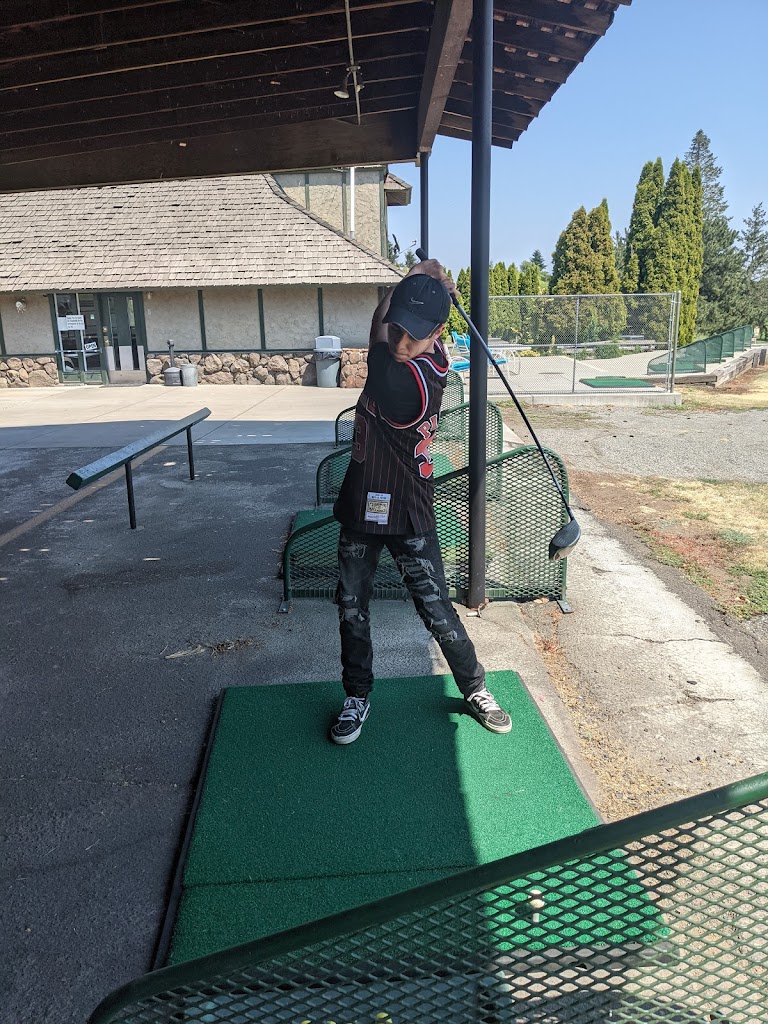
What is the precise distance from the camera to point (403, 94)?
6406mm

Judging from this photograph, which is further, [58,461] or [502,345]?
[502,345]

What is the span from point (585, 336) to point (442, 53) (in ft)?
60.1

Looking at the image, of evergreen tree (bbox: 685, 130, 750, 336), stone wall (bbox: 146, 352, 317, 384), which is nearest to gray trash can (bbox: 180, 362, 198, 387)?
stone wall (bbox: 146, 352, 317, 384)

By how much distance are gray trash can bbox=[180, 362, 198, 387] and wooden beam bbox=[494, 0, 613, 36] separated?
52.3 feet

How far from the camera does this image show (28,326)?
20.5 metres

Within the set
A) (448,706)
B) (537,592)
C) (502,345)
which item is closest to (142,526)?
(537,592)

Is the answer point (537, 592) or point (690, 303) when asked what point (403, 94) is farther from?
point (690, 303)

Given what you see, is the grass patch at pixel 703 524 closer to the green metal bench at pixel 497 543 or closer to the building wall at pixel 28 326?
the green metal bench at pixel 497 543

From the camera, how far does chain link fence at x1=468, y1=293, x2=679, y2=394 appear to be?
1819cm

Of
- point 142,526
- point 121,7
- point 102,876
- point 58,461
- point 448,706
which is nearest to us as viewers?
point 102,876

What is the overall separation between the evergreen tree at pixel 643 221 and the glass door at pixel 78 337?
76.3 feet

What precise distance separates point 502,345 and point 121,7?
669 inches

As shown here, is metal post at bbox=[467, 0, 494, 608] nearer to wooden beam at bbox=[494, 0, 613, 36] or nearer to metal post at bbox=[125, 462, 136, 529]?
wooden beam at bbox=[494, 0, 613, 36]

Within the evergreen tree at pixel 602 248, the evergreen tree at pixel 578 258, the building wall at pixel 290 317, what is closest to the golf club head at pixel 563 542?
the building wall at pixel 290 317
